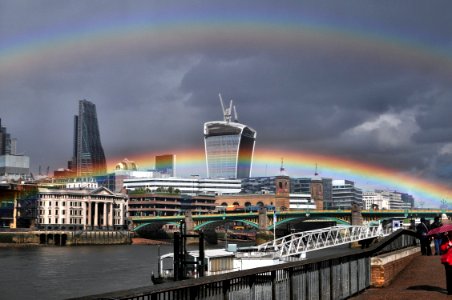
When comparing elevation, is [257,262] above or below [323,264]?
below

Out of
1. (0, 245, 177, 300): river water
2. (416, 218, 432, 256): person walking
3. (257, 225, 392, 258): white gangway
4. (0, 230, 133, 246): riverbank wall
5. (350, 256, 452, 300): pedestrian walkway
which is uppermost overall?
(416, 218, 432, 256): person walking

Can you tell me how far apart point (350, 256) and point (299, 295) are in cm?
537

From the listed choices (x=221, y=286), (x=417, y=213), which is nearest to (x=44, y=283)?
(x=221, y=286)

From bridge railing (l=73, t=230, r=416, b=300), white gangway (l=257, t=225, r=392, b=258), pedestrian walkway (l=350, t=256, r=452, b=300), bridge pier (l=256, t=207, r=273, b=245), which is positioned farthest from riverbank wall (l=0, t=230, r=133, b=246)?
bridge railing (l=73, t=230, r=416, b=300)

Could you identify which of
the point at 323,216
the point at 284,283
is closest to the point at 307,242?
the point at 284,283

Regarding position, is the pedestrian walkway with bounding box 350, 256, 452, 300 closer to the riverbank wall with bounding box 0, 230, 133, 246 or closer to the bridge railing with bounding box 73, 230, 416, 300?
the bridge railing with bounding box 73, 230, 416, 300

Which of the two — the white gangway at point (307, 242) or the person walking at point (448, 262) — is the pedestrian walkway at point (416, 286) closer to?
the person walking at point (448, 262)

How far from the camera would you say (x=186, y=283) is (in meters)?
12.3

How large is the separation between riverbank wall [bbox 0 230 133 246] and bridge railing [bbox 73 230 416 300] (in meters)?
174

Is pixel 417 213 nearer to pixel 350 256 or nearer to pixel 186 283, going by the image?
pixel 350 256

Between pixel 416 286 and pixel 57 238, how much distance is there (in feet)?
597

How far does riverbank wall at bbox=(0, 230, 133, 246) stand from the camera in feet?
616

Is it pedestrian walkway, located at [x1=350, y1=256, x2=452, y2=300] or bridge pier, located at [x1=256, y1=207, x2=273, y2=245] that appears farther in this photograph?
bridge pier, located at [x1=256, y1=207, x2=273, y2=245]

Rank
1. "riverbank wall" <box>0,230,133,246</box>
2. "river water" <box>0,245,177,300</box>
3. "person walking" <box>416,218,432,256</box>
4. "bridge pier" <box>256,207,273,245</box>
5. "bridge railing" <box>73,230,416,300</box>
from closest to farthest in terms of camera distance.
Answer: "bridge railing" <box>73,230,416,300</box>, "person walking" <box>416,218,432,256</box>, "river water" <box>0,245,177,300</box>, "bridge pier" <box>256,207,273,245</box>, "riverbank wall" <box>0,230,133,246</box>
